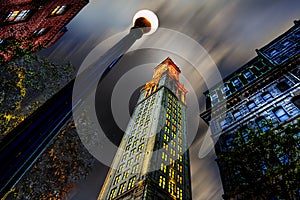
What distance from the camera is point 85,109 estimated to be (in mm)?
30797

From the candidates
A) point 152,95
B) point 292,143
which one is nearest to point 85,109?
point 292,143

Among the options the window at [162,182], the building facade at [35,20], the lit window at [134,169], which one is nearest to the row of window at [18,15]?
the building facade at [35,20]

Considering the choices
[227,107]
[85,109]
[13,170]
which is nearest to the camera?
[13,170]

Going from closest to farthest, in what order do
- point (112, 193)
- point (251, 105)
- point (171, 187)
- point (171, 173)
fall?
point (251, 105) < point (171, 187) < point (112, 193) < point (171, 173)

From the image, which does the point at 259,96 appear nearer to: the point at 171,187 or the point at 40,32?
the point at 171,187

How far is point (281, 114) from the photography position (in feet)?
92.2

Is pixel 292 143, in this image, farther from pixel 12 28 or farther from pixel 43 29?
pixel 43 29

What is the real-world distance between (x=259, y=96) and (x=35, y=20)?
3764cm

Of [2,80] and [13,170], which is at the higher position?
[2,80]

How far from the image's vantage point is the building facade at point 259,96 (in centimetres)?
2842

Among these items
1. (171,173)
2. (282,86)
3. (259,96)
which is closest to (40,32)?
(259,96)

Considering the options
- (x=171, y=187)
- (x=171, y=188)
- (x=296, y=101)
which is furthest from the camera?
(x=171, y=187)

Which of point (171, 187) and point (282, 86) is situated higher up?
point (282, 86)

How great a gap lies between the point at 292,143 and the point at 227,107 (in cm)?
Result: 2341
